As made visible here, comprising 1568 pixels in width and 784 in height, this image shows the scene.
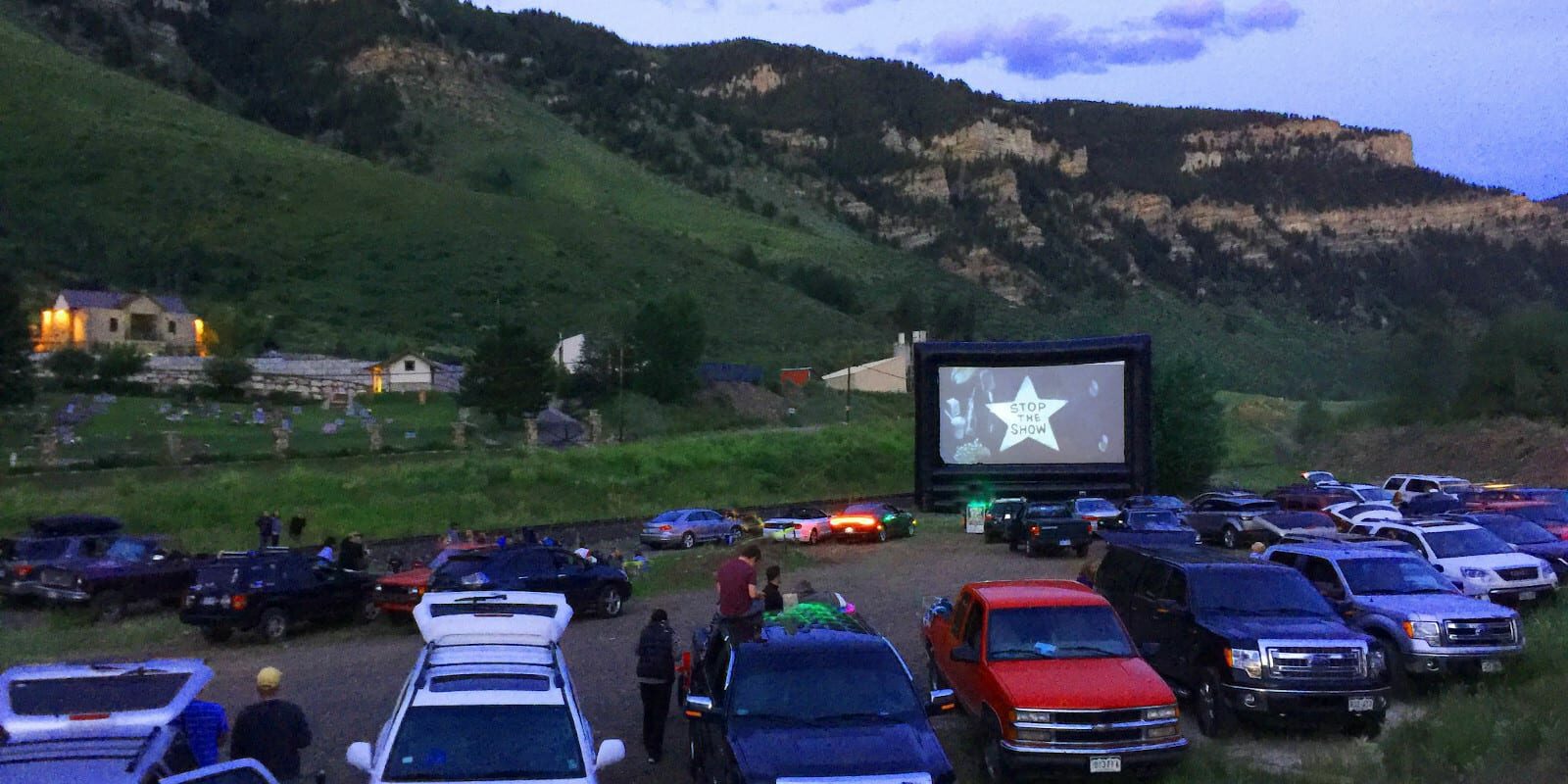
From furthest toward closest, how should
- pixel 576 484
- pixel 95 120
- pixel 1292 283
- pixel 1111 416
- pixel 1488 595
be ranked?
pixel 1292 283, pixel 95 120, pixel 576 484, pixel 1111 416, pixel 1488 595

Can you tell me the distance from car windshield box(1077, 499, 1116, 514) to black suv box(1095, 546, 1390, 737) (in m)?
20.3

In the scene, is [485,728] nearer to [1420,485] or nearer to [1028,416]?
[1028,416]

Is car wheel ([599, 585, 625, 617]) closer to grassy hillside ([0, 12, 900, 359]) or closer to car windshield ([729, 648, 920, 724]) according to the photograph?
car windshield ([729, 648, 920, 724])

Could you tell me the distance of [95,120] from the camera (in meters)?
95.4

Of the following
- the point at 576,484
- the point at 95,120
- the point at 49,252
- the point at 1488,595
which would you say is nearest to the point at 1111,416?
the point at 1488,595

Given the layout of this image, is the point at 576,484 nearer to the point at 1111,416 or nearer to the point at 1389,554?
the point at 1111,416

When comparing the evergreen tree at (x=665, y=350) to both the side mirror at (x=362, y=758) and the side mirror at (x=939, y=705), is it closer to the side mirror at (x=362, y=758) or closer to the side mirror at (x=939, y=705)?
the side mirror at (x=939, y=705)

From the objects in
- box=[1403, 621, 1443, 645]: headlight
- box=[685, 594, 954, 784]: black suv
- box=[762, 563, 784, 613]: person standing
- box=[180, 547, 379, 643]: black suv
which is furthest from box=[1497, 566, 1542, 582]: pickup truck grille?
box=[180, 547, 379, 643]: black suv

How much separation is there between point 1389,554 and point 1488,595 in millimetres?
3713

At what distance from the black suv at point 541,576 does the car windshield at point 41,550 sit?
8.47 meters

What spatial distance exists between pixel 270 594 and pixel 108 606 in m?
5.19

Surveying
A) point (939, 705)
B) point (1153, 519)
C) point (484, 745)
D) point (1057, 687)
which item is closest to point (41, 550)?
point (484, 745)

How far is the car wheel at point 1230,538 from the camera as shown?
3089 cm

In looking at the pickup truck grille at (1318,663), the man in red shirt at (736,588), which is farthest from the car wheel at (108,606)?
the pickup truck grille at (1318,663)
